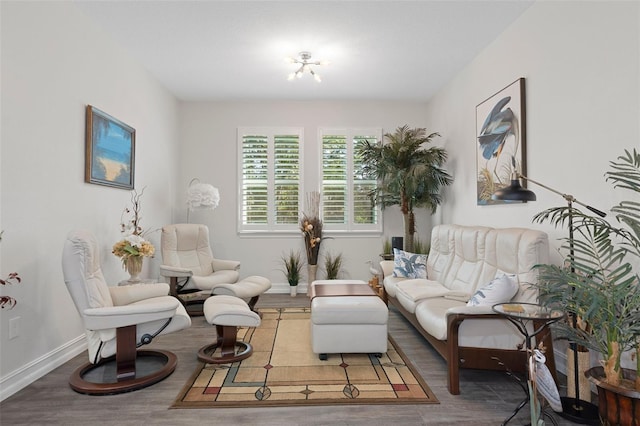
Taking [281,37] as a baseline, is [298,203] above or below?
below

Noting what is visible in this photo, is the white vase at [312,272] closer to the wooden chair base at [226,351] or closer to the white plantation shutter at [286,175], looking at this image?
the white plantation shutter at [286,175]

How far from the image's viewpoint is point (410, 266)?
4.18 metres

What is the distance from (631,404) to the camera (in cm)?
176

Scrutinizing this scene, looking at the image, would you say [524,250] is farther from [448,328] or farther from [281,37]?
[281,37]

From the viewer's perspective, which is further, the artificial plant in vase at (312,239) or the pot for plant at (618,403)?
the artificial plant in vase at (312,239)

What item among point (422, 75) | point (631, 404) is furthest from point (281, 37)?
point (631, 404)

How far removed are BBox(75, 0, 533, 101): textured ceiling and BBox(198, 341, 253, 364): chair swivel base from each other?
2.86m

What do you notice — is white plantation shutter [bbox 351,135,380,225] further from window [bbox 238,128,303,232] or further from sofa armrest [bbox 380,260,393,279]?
sofa armrest [bbox 380,260,393,279]

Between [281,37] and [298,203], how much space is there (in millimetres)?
2582

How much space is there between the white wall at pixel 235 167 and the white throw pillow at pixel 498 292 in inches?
123

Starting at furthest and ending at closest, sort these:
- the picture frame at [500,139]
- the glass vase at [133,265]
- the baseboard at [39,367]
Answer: the glass vase at [133,265]
the picture frame at [500,139]
the baseboard at [39,367]

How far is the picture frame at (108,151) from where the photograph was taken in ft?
10.7

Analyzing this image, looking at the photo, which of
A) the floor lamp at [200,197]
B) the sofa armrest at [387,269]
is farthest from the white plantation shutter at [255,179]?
the sofa armrest at [387,269]

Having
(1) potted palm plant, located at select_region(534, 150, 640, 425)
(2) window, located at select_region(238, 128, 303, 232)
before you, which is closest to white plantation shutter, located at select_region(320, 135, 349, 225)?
(2) window, located at select_region(238, 128, 303, 232)
